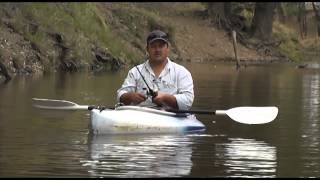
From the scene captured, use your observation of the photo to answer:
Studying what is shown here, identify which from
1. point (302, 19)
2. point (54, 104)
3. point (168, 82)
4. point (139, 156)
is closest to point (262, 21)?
point (302, 19)

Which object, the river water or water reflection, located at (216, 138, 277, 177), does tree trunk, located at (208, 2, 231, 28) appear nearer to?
the river water

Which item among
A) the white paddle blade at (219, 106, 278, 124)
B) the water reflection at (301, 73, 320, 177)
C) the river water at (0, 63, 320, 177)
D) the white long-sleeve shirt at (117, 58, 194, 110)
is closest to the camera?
the river water at (0, 63, 320, 177)

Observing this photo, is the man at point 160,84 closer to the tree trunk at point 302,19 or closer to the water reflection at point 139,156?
the water reflection at point 139,156

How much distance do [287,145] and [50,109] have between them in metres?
4.44

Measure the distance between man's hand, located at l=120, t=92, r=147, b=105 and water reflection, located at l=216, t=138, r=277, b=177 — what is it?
4.84 ft

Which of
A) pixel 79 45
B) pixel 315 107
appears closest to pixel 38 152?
pixel 315 107

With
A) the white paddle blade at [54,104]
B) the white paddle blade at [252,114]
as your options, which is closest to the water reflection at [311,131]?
the white paddle blade at [252,114]

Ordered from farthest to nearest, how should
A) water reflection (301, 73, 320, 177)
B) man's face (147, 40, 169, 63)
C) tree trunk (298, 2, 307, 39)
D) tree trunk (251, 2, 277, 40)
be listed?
tree trunk (298, 2, 307, 39), tree trunk (251, 2, 277, 40), man's face (147, 40, 169, 63), water reflection (301, 73, 320, 177)

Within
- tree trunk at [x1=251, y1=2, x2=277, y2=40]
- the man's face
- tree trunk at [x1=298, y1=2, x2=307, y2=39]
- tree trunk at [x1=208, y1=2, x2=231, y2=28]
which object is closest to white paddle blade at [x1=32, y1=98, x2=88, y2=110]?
the man's face

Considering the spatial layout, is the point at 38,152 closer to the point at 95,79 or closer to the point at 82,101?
the point at 82,101

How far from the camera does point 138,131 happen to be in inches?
504

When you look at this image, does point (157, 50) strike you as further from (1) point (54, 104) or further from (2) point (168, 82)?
(1) point (54, 104)

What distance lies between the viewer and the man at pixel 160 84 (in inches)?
500

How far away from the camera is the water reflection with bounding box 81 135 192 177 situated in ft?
30.4
